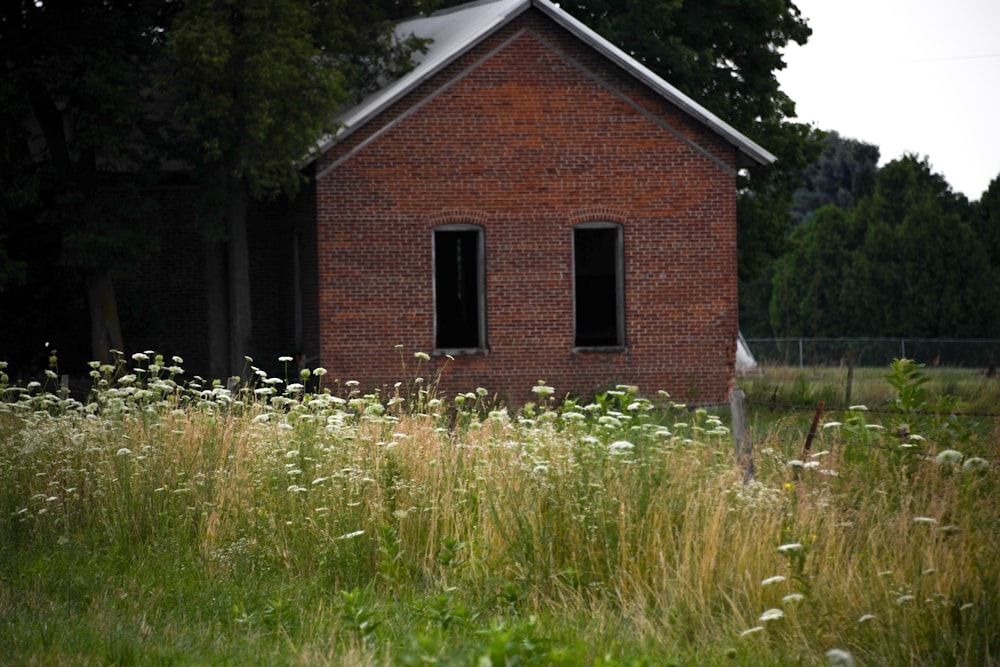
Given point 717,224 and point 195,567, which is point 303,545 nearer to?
point 195,567

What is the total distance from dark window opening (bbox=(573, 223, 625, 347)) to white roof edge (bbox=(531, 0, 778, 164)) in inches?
87.7

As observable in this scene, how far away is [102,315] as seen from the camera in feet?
67.7

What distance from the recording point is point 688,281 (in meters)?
21.5

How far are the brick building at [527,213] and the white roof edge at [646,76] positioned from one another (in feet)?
0.12

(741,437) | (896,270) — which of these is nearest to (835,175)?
(896,270)

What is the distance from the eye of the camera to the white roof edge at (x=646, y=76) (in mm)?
20625

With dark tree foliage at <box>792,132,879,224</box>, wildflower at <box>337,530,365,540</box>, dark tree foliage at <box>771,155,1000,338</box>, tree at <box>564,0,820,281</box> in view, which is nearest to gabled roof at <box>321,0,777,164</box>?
tree at <box>564,0,820,281</box>

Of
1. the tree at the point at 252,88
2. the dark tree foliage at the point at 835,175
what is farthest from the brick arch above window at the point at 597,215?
the dark tree foliage at the point at 835,175

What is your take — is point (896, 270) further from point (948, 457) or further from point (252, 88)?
point (948, 457)

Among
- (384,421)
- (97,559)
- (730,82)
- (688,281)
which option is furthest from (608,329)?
(97,559)

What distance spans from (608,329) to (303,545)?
Answer: 15.5 meters

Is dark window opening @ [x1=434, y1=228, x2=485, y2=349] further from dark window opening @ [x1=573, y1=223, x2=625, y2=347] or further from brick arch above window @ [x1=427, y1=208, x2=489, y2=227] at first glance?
brick arch above window @ [x1=427, y1=208, x2=489, y2=227]

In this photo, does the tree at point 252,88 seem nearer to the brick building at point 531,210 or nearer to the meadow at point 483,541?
the brick building at point 531,210

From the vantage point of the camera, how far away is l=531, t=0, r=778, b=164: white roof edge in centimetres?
2062
